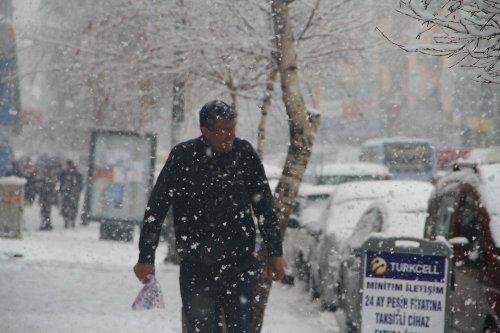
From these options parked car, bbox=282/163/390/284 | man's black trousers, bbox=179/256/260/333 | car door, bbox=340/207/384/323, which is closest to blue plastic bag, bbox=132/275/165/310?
man's black trousers, bbox=179/256/260/333

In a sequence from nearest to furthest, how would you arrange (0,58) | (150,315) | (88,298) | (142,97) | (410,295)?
(410,295) < (150,315) < (88,298) < (0,58) < (142,97)

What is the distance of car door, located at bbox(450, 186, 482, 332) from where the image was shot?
660 centimetres

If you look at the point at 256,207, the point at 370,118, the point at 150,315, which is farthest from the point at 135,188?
the point at 370,118

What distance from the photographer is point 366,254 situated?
6.77 metres

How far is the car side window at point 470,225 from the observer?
6816 millimetres

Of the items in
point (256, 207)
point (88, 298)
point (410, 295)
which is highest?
point (256, 207)

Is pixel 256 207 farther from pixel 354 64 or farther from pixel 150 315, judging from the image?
pixel 354 64

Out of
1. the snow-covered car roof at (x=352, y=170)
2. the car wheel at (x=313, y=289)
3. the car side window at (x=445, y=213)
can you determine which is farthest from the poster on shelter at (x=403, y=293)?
the snow-covered car roof at (x=352, y=170)

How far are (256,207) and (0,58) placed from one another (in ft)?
27.2

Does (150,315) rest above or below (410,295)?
below

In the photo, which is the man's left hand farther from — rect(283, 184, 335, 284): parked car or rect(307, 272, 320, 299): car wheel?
rect(307, 272, 320, 299): car wheel

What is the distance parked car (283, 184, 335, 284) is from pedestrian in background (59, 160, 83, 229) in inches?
358

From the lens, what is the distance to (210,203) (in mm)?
5016

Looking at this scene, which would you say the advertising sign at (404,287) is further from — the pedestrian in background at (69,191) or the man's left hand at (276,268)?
the pedestrian in background at (69,191)
